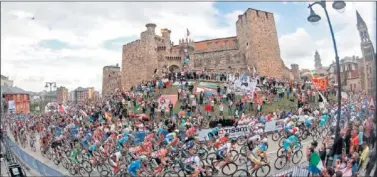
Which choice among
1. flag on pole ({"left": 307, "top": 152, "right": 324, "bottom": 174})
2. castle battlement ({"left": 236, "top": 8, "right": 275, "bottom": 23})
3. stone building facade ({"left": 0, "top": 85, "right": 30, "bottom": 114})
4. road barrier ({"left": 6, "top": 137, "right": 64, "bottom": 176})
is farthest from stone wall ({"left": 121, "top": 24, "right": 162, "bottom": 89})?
flag on pole ({"left": 307, "top": 152, "right": 324, "bottom": 174})

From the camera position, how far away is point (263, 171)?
1050 centimetres

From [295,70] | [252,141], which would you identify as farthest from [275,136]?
[295,70]

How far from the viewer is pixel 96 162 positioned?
1281cm

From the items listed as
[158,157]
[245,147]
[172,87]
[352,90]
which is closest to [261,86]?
[172,87]

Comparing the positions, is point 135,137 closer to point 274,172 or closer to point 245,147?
point 245,147

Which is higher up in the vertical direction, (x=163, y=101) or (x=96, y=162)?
(x=163, y=101)

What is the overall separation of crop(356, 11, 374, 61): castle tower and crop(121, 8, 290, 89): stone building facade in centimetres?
3368

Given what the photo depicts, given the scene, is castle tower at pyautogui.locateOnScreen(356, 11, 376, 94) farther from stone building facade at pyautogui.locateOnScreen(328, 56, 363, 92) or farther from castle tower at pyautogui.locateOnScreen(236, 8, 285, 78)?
castle tower at pyautogui.locateOnScreen(236, 8, 285, 78)

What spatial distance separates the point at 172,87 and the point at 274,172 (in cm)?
2047

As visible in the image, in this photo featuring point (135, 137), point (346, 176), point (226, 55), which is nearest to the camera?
point (346, 176)

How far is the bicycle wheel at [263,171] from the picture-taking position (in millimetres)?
10445

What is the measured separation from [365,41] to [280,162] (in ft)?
14.4

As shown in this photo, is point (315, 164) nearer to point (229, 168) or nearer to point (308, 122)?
point (229, 168)

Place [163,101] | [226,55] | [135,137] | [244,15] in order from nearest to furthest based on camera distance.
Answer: [135,137]
[163,101]
[244,15]
[226,55]
